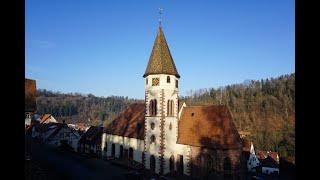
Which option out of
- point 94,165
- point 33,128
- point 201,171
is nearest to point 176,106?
point 201,171

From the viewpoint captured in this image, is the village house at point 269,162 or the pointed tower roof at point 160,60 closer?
the pointed tower roof at point 160,60

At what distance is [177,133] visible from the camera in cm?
3347

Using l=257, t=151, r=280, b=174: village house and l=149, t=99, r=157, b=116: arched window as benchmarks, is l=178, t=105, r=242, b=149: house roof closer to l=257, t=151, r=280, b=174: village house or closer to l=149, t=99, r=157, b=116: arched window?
l=149, t=99, r=157, b=116: arched window

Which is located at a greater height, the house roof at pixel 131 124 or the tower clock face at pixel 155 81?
the tower clock face at pixel 155 81

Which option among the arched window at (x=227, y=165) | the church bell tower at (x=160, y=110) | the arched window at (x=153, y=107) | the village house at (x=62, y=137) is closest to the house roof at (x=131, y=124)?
the church bell tower at (x=160, y=110)

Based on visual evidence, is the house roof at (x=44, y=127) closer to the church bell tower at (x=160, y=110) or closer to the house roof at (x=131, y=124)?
the house roof at (x=131, y=124)

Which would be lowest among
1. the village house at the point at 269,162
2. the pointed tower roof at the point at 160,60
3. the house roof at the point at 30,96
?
the village house at the point at 269,162

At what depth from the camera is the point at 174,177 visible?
31578 mm

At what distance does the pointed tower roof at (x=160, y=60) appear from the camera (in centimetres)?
3331

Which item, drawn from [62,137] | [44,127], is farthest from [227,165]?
[44,127]

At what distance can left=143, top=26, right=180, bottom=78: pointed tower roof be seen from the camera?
3331 centimetres

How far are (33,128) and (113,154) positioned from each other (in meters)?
37.7

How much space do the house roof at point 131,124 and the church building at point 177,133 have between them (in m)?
1.70
